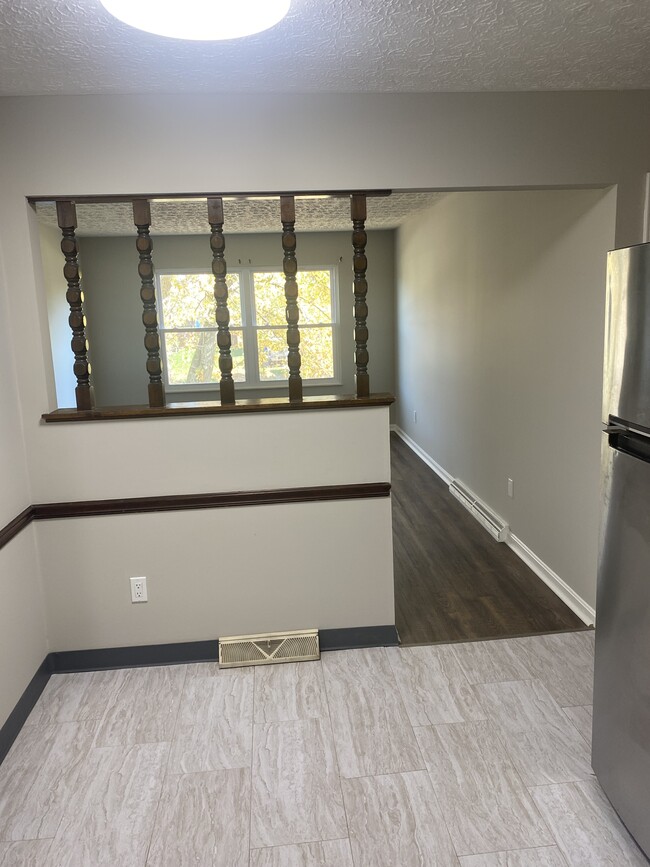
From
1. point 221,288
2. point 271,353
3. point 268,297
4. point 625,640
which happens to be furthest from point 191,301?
point 625,640

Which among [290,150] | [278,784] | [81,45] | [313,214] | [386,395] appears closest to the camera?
[81,45]

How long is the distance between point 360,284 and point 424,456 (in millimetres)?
3641

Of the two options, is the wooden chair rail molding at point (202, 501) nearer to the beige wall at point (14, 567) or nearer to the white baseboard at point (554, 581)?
the beige wall at point (14, 567)

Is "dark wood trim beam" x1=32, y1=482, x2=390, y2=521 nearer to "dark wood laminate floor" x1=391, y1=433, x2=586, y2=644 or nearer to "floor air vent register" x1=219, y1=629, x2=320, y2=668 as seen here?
"floor air vent register" x1=219, y1=629, x2=320, y2=668

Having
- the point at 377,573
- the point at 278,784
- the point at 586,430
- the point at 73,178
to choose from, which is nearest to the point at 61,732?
the point at 278,784

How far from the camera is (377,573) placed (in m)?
2.62

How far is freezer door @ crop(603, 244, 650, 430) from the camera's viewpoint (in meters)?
1.43

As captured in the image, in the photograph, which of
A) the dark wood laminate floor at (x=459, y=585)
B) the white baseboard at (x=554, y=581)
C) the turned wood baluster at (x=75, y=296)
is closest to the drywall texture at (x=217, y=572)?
the dark wood laminate floor at (x=459, y=585)

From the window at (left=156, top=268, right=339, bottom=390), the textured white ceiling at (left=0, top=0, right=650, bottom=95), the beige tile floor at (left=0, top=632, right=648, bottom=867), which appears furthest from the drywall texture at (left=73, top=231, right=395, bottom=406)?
the beige tile floor at (left=0, top=632, right=648, bottom=867)

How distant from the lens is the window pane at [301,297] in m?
6.59

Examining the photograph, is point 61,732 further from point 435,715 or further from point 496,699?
point 496,699

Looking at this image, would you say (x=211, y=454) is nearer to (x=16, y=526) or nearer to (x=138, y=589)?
(x=138, y=589)

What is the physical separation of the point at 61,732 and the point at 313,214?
4.48 metres

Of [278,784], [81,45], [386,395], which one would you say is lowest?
[278,784]
